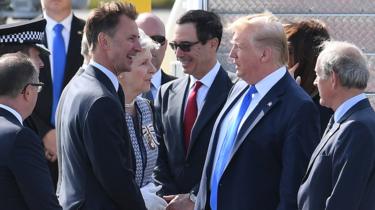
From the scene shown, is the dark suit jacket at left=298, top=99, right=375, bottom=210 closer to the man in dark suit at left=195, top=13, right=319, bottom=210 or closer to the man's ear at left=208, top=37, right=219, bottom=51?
the man in dark suit at left=195, top=13, right=319, bottom=210

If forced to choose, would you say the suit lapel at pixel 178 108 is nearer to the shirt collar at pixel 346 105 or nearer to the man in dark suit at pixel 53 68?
the man in dark suit at pixel 53 68

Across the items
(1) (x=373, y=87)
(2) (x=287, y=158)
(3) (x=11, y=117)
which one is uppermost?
(3) (x=11, y=117)

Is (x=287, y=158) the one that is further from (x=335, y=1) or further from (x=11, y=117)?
(x=335, y=1)

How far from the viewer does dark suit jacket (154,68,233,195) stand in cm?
574

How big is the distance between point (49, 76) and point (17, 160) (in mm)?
2755

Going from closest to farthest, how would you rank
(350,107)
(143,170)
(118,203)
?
(350,107), (118,203), (143,170)

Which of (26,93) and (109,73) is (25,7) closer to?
(109,73)

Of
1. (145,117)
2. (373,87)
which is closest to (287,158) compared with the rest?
(145,117)

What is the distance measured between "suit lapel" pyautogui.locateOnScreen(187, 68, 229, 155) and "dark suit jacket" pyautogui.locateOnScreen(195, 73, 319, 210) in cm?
91

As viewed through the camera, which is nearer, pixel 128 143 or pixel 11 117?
pixel 11 117

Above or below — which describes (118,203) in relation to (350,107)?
below

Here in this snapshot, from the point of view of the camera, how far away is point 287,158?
4.64m

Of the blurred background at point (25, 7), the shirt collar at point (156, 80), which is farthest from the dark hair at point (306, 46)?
the blurred background at point (25, 7)

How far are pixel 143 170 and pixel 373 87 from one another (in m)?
2.58
